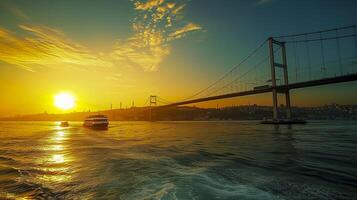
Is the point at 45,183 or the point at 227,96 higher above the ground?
the point at 227,96

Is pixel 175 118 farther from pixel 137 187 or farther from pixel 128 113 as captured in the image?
pixel 137 187

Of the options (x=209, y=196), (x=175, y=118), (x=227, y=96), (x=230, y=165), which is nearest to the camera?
(x=209, y=196)

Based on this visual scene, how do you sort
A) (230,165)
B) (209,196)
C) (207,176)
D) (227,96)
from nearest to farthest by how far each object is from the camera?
1. (209,196)
2. (207,176)
3. (230,165)
4. (227,96)

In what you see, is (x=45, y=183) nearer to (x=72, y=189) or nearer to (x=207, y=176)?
(x=72, y=189)

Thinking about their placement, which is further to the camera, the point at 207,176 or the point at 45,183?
the point at 207,176

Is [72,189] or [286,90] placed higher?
[286,90]

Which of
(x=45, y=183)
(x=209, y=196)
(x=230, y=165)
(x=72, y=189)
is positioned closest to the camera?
(x=209, y=196)

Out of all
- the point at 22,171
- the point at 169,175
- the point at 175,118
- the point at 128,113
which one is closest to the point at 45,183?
the point at 22,171

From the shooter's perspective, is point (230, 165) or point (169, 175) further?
point (230, 165)

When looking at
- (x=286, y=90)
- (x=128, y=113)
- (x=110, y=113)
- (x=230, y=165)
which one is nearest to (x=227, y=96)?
(x=286, y=90)
